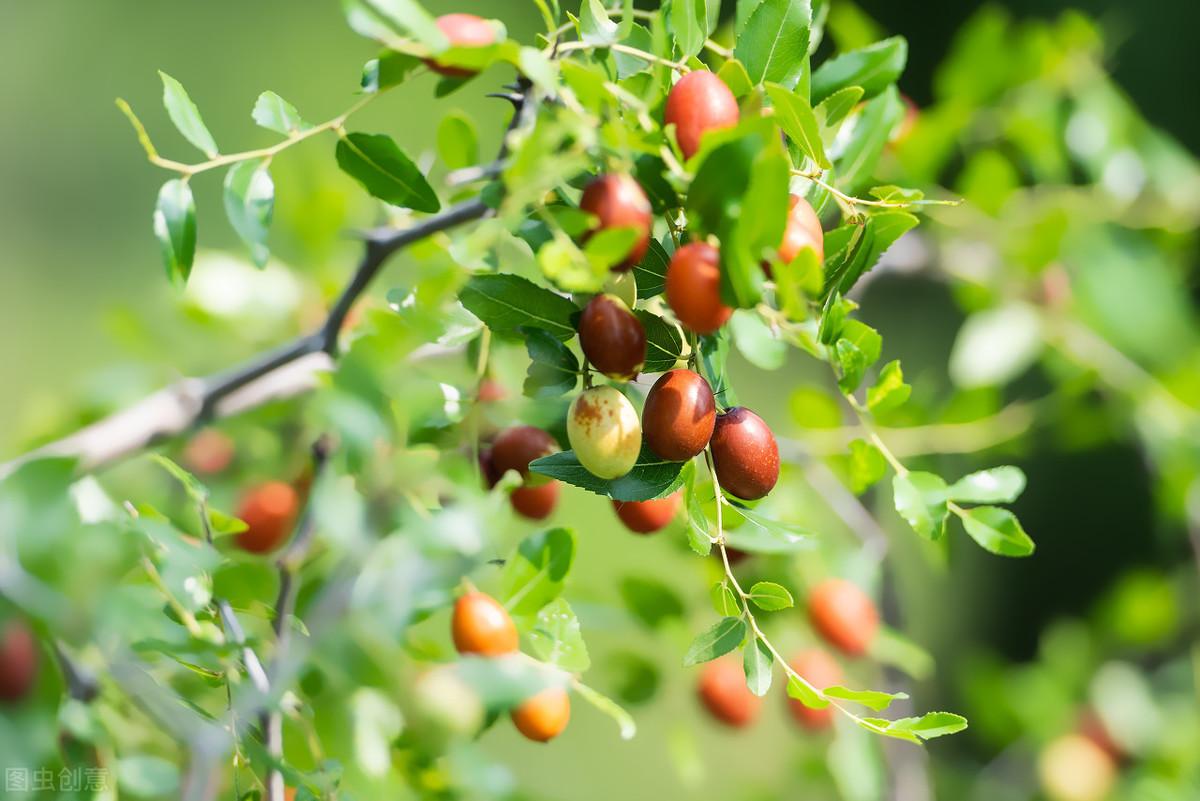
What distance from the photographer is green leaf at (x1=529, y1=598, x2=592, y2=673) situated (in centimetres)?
49

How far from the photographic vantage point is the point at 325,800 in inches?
17.2

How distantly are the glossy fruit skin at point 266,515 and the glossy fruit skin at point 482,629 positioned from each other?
34 cm

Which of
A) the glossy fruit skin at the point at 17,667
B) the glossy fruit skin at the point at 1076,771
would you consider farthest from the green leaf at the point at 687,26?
the glossy fruit skin at the point at 1076,771

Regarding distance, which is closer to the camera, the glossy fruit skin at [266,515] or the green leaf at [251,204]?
the green leaf at [251,204]

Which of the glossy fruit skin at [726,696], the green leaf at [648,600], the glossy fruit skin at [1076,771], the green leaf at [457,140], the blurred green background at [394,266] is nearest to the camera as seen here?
the green leaf at [457,140]

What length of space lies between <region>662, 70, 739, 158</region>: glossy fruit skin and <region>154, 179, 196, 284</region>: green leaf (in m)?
0.21

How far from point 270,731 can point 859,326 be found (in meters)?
0.28

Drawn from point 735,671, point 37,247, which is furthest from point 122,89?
point 735,671

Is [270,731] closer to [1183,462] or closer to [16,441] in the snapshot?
[16,441]

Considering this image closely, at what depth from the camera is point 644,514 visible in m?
0.51

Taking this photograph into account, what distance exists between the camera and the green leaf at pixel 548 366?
472 mm

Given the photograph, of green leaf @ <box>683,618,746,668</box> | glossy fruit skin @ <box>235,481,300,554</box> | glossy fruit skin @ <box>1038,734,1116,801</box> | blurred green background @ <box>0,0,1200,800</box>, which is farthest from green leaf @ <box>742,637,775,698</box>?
blurred green background @ <box>0,0,1200,800</box>

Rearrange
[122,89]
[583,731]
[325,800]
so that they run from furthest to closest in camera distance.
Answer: [122,89], [583,731], [325,800]

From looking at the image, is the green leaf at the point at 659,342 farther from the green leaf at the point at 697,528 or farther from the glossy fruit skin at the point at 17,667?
the glossy fruit skin at the point at 17,667
